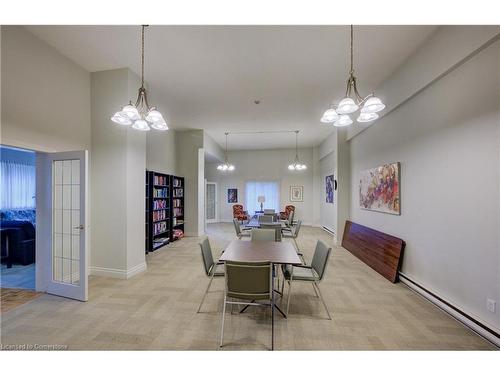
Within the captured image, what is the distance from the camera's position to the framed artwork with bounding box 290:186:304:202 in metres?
9.64

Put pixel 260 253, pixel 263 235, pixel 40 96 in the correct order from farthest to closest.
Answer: pixel 263 235
pixel 40 96
pixel 260 253

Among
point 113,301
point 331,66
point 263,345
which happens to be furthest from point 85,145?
point 331,66

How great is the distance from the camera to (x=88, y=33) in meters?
Answer: 2.71

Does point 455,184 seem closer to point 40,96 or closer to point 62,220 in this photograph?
point 62,220

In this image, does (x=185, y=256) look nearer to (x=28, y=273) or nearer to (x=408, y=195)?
(x=28, y=273)

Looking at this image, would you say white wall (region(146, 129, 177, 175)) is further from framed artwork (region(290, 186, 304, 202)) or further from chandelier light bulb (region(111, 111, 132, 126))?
framed artwork (region(290, 186, 304, 202))

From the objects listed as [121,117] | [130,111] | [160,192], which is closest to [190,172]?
[160,192]

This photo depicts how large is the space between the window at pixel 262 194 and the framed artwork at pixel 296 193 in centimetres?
63

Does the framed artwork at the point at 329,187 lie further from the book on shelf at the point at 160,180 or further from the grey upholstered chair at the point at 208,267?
the grey upholstered chair at the point at 208,267

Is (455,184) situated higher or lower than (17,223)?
higher

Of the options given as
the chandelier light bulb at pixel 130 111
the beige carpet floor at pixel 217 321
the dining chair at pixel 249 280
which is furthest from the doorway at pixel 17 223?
the dining chair at pixel 249 280

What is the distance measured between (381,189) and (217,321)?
363 cm

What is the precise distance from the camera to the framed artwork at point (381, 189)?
3.59m

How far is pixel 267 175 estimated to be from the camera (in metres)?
9.91
